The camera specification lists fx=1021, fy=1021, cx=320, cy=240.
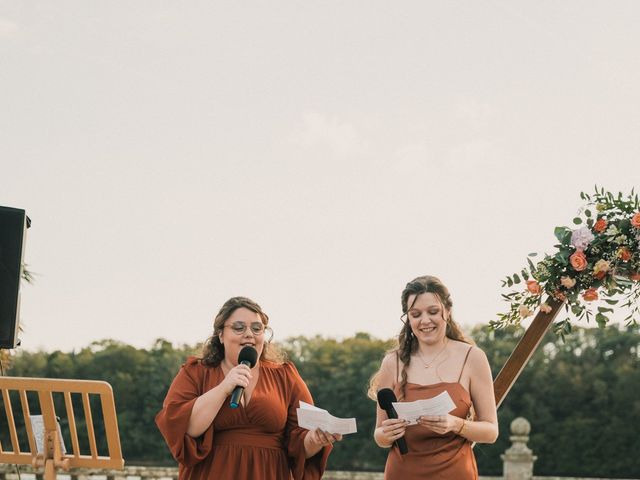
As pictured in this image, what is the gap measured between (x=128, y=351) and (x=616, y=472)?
2194 cm

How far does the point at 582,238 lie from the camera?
245 inches

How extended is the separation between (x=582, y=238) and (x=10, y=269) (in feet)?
11.1

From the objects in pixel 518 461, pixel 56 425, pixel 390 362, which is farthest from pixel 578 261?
pixel 518 461

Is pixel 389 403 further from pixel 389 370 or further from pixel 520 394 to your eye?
pixel 520 394

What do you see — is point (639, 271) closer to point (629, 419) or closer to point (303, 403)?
point (303, 403)

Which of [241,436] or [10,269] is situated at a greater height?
[10,269]

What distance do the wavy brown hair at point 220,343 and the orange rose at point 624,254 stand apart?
2117 mm

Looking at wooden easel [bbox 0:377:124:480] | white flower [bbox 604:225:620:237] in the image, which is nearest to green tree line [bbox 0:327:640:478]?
wooden easel [bbox 0:377:124:480]

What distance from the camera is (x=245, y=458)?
5.53 metres

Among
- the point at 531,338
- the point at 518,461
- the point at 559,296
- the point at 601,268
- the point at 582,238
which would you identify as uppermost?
the point at 582,238

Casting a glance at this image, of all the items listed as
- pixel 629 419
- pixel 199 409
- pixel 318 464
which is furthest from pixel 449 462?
pixel 629 419

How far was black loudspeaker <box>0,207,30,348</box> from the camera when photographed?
227 inches

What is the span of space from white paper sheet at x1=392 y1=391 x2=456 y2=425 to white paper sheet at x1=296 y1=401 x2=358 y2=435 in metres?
0.26

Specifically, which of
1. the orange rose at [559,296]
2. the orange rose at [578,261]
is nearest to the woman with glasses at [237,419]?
the orange rose at [559,296]
